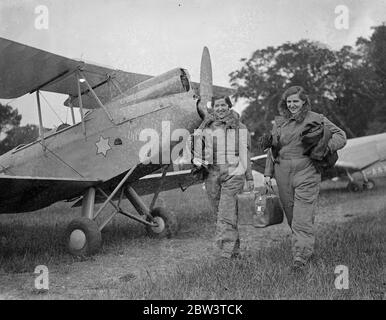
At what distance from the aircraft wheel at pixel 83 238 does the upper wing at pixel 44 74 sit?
6.65ft

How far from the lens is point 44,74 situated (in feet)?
19.5

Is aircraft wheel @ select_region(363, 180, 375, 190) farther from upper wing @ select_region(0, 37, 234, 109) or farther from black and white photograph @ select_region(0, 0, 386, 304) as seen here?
upper wing @ select_region(0, 37, 234, 109)

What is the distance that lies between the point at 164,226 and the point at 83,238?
1734mm

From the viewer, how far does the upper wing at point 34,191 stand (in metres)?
5.02

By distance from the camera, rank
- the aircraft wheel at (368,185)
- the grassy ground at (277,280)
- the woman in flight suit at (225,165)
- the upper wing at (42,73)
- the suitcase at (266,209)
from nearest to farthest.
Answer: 1. the grassy ground at (277,280)
2. the suitcase at (266,209)
3. the woman in flight suit at (225,165)
4. the upper wing at (42,73)
5. the aircraft wheel at (368,185)

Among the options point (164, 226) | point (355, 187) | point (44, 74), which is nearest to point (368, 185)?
point (355, 187)

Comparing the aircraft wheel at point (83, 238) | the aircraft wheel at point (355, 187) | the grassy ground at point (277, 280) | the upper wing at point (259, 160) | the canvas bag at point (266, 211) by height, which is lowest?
the grassy ground at point (277, 280)

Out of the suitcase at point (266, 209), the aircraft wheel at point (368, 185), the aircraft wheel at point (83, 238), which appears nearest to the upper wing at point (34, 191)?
the aircraft wheel at point (83, 238)

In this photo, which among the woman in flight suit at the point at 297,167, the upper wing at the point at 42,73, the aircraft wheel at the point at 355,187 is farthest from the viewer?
the aircraft wheel at the point at 355,187

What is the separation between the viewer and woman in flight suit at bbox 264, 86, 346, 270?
13.5 ft

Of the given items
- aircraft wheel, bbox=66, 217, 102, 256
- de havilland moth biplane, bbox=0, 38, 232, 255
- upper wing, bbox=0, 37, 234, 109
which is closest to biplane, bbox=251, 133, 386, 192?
upper wing, bbox=0, 37, 234, 109

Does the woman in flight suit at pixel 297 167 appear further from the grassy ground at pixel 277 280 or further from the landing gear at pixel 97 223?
the landing gear at pixel 97 223

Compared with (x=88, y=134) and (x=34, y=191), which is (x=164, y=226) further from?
(x=34, y=191)

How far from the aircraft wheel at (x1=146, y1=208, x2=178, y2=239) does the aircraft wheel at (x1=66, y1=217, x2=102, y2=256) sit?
5.16ft
